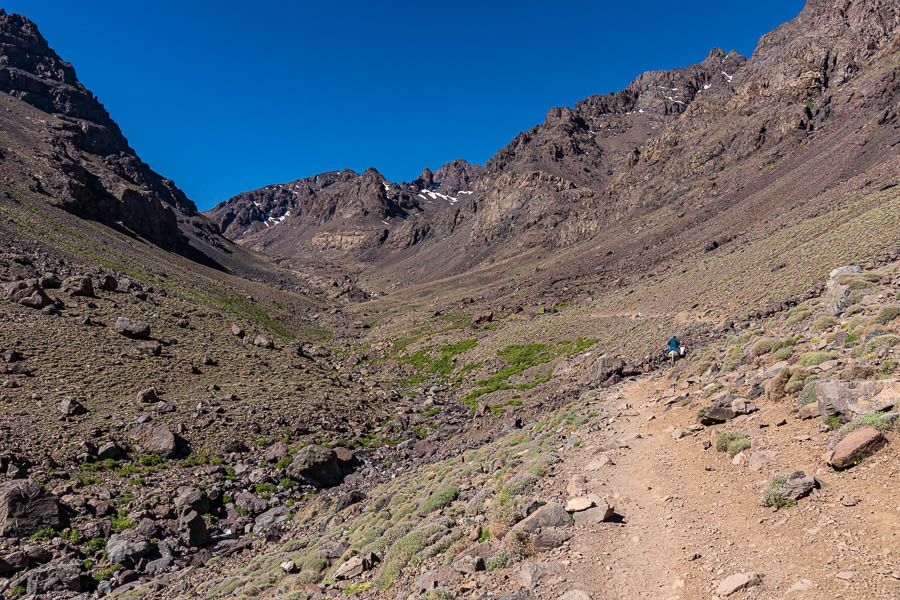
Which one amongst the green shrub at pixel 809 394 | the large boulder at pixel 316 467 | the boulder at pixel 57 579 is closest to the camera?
the green shrub at pixel 809 394

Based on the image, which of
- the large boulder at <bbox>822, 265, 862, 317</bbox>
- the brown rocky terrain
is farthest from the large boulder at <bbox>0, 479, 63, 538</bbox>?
the large boulder at <bbox>822, 265, 862, 317</bbox>

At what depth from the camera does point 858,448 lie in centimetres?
779

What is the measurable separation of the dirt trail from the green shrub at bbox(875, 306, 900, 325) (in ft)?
16.5

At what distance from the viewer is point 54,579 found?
44.9ft

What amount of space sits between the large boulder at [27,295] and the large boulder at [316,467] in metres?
24.5

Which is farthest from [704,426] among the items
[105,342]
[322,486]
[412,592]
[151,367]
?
[105,342]

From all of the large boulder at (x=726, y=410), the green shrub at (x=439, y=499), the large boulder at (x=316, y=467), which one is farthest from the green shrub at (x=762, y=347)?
the large boulder at (x=316, y=467)

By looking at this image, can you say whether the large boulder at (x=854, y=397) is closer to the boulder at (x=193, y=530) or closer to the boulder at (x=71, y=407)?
the boulder at (x=193, y=530)

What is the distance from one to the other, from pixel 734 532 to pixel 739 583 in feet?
5.75

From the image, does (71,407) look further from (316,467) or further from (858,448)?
(858,448)

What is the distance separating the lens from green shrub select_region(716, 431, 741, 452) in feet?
35.8

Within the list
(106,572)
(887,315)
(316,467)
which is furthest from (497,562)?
(316,467)

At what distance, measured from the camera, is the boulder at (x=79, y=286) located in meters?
35.0

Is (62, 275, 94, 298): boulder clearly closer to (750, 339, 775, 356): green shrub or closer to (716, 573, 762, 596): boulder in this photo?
(716, 573, 762, 596): boulder
